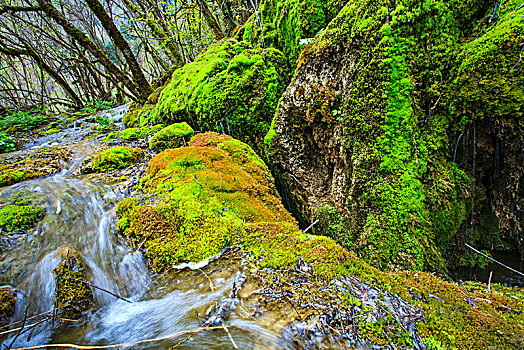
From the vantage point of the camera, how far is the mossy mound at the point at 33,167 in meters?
4.24

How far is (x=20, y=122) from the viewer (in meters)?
10.6

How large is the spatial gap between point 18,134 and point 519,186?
15828 millimetres

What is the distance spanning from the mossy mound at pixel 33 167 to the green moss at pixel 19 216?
1477 millimetres

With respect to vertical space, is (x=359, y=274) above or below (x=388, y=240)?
above

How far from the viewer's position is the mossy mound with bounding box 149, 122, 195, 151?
6.21 meters

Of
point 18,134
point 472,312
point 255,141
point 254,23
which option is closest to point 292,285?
point 472,312

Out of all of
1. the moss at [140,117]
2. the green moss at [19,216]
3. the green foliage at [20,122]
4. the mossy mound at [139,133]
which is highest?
the green foliage at [20,122]

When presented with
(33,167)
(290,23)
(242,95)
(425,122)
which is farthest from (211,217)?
(290,23)

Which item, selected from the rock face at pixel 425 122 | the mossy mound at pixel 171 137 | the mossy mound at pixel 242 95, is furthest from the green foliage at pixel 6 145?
the rock face at pixel 425 122

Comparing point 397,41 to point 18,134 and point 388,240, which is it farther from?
point 18,134

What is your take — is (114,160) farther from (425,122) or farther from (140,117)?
(425,122)

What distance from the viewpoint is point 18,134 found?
9.67m

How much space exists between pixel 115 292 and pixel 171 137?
4.75 meters

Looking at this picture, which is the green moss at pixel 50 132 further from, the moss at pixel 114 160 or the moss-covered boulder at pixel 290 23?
the moss-covered boulder at pixel 290 23
